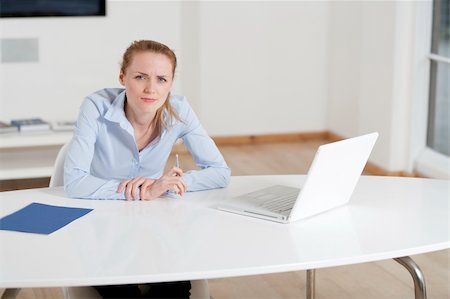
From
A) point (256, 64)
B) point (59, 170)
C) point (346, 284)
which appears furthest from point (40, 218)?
point (256, 64)

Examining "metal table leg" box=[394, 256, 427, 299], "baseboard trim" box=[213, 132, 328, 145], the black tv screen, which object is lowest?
"baseboard trim" box=[213, 132, 328, 145]

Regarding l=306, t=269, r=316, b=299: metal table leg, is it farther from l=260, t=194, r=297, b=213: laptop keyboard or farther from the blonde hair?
the blonde hair

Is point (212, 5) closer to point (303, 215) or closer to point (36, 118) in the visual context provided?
point (36, 118)

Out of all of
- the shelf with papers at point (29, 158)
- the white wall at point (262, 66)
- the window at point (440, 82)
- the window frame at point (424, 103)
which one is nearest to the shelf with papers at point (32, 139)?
the shelf with papers at point (29, 158)

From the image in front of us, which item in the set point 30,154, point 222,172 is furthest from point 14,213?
point 30,154

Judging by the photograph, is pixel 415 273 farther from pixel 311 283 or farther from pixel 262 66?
pixel 262 66

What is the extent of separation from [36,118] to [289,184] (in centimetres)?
290

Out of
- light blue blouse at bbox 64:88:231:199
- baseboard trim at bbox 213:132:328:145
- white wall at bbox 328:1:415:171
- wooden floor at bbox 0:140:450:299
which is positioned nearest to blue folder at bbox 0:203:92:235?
light blue blouse at bbox 64:88:231:199

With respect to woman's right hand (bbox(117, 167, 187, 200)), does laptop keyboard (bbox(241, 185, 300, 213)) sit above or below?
below

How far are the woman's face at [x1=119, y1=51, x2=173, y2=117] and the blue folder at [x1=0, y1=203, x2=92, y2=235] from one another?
427 mm

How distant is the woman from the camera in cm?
254

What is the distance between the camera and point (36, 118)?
5.30m

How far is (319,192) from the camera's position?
2348 mm

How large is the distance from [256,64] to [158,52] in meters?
3.37
